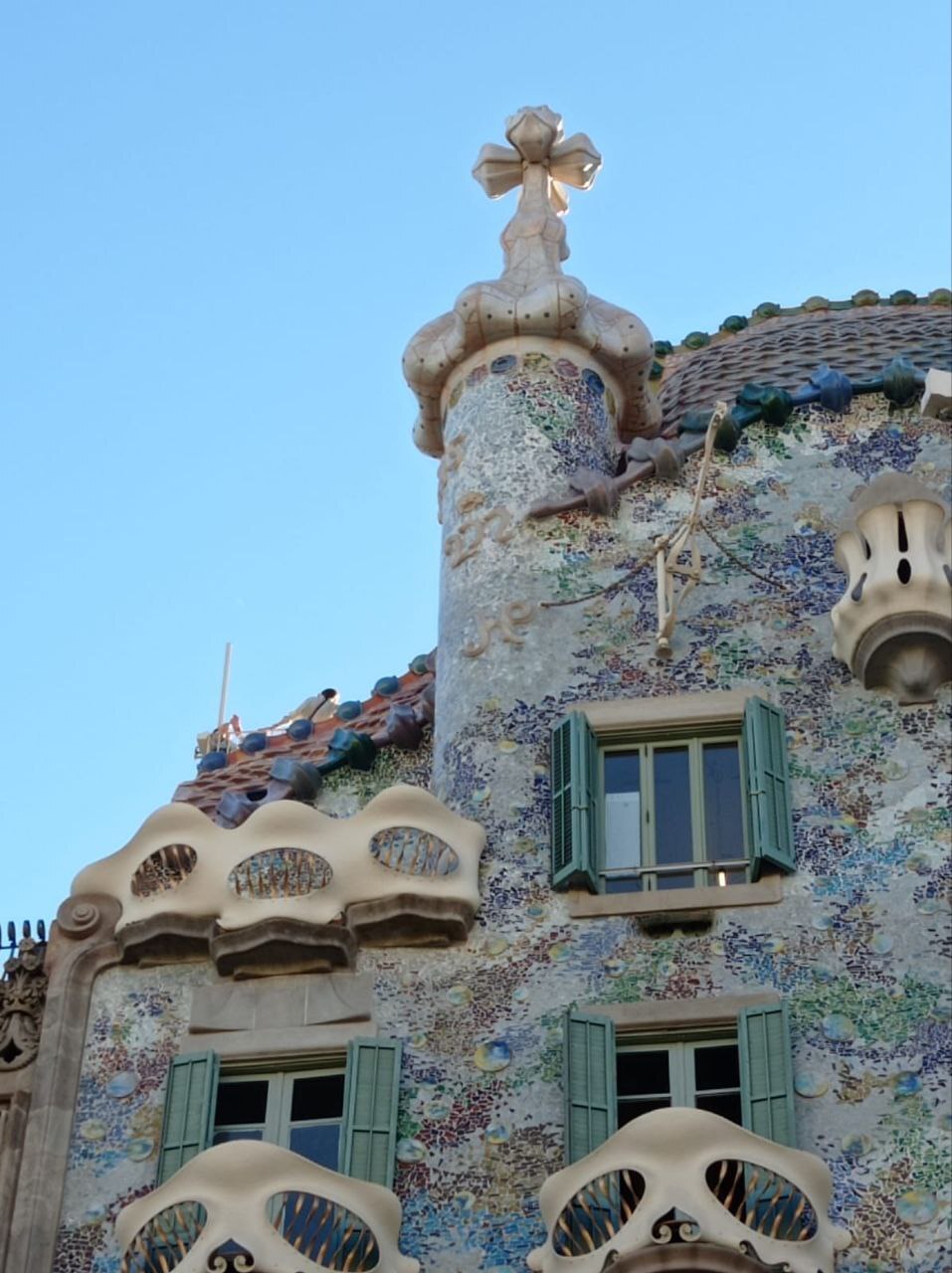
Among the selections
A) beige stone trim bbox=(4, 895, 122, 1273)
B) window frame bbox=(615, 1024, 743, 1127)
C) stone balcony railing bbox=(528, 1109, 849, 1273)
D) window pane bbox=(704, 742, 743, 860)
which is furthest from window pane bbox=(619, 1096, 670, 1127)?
beige stone trim bbox=(4, 895, 122, 1273)

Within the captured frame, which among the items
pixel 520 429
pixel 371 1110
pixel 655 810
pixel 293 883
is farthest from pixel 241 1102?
pixel 520 429

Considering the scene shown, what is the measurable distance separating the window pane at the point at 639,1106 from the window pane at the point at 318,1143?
1.48 metres

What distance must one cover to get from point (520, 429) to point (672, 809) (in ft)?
10.6

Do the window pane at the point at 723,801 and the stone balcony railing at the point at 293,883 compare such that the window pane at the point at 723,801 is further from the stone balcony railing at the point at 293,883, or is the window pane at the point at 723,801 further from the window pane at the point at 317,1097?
the window pane at the point at 317,1097

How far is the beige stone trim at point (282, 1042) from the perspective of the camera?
17703 millimetres

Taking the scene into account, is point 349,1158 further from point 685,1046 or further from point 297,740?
point 297,740

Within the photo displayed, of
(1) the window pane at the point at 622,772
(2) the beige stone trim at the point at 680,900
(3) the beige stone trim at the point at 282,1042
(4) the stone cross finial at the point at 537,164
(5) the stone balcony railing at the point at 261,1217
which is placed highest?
(4) the stone cross finial at the point at 537,164

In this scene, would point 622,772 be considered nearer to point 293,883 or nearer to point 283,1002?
point 293,883

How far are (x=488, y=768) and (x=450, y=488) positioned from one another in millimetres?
2592

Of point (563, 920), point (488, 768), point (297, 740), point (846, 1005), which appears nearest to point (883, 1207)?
point (846, 1005)

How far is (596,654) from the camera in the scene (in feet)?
64.1

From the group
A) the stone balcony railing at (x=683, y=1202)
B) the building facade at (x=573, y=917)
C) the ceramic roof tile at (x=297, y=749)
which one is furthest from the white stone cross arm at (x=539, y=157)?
the stone balcony railing at (x=683, y=1202)

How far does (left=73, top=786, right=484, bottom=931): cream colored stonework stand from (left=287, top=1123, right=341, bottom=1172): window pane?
119cm

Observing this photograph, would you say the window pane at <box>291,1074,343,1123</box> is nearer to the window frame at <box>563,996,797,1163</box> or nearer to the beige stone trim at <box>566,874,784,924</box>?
the window frame at <box>563,996,797,1163</box>
